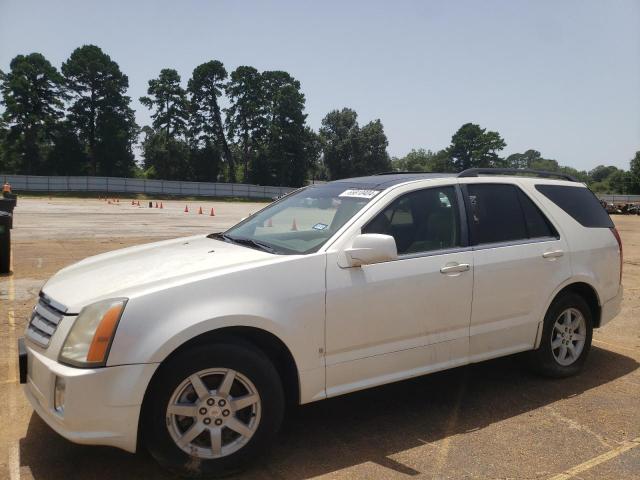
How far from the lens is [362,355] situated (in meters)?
3.46

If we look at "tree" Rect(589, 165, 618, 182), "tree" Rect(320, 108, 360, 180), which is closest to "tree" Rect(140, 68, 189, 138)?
"tree" Rect(320, 108, 360, 180)

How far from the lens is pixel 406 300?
3.60m

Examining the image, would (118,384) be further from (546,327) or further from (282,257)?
(546,327)

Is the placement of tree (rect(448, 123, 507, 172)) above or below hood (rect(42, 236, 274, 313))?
above

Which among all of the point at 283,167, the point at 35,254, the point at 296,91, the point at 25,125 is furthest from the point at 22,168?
the point at 35,254

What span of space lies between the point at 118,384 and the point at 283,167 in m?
76.7

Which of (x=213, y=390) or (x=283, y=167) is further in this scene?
(x=283, y=167)

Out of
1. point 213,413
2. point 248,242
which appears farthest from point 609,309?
point 213,413

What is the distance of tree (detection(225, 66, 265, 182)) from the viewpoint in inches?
3174

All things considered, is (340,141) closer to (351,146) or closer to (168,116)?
(351,146)

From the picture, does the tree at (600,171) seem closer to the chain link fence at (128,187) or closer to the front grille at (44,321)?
the chain link fence at (128,187)

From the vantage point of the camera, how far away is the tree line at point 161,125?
6569 cm

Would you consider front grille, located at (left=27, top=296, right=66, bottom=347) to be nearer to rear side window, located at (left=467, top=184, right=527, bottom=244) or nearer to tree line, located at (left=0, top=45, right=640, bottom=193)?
rear side window, located at (left=467, top=184, right=527, bottom=244)

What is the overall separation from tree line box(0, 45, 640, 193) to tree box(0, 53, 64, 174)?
0.40 ft
